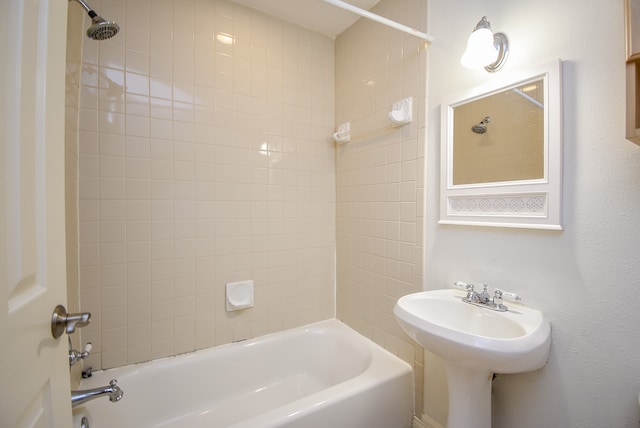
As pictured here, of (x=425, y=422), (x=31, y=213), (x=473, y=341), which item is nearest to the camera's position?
(x=31, y=213)

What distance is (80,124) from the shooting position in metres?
1.33

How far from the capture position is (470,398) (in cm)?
102

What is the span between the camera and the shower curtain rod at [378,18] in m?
1.10

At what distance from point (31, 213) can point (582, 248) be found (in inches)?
58.2

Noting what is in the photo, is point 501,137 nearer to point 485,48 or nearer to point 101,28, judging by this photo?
point 485,48

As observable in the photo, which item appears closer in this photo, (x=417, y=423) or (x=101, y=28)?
(x=101, y=28)

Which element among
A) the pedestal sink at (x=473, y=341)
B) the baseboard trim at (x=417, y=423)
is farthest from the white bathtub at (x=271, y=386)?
the pedestal sink at (x=473, y=341)

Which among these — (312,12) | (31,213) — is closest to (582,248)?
(31,213)

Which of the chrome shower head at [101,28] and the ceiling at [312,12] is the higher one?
the ceiling at [312,12]

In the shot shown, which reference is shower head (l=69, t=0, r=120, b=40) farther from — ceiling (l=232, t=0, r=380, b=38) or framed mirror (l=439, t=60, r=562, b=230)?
framed mirror (l=439, t=60, r=562, b=230)

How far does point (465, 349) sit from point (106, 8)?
2172 millimetres

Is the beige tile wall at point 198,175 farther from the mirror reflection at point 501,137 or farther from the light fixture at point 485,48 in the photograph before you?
the light fixture at point 485,48

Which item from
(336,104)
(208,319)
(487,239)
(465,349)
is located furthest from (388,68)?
(208,319)

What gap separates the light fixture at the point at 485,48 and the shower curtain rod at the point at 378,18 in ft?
0.87
